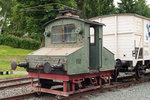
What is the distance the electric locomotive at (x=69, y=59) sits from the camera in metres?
7.27

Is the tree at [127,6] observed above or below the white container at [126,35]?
above

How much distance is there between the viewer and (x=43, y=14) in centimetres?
2305

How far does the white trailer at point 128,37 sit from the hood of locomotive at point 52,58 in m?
4.47

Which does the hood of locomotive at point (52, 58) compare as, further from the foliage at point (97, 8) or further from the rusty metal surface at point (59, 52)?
the foliage at point (97, 8)

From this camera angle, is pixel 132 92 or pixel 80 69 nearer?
pixel 80 69

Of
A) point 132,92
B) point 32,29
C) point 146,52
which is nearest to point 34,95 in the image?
point 132,92

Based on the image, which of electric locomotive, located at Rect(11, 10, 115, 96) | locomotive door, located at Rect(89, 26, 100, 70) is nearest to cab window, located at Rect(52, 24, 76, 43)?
electric locomotive, located at Rect(11, 10, 115, 96)

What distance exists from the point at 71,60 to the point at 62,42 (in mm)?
1494

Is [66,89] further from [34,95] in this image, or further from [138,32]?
[138,32]

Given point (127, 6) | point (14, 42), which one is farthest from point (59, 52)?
point (127, 6)

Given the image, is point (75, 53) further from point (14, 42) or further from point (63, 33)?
point (14, 42)

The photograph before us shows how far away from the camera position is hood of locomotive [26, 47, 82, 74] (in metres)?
7.10

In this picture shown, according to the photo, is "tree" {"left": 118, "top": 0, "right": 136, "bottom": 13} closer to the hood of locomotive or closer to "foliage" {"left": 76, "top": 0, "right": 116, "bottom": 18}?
"foliage" {"left": 76, "top": 0, "right": 116, "bottom": 18}

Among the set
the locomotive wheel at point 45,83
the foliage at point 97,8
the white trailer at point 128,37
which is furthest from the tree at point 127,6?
the locomotive wheel at point 45,83
